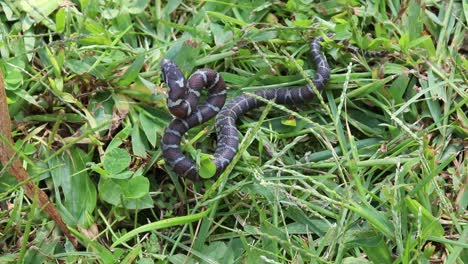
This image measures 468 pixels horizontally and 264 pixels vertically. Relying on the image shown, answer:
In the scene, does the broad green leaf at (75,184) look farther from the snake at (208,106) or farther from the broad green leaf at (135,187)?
the snake at (208,106)

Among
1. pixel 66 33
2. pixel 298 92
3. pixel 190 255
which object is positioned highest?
pixel 66 33

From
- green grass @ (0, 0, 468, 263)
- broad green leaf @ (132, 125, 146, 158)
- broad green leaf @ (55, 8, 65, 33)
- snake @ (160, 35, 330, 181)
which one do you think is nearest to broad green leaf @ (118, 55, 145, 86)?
green grass @ (0, 0, 468, 263)

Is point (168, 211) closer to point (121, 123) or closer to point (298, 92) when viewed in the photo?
point (121, 123)

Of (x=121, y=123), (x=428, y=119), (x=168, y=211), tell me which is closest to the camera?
(x=168, y=211)

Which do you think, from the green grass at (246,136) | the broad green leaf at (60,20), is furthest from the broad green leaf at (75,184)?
the broad green leaf at (60,20)

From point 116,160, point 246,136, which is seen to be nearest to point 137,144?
point 116,160

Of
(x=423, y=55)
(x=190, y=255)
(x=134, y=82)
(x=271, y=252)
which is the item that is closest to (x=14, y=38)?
(x=134, y=82)
